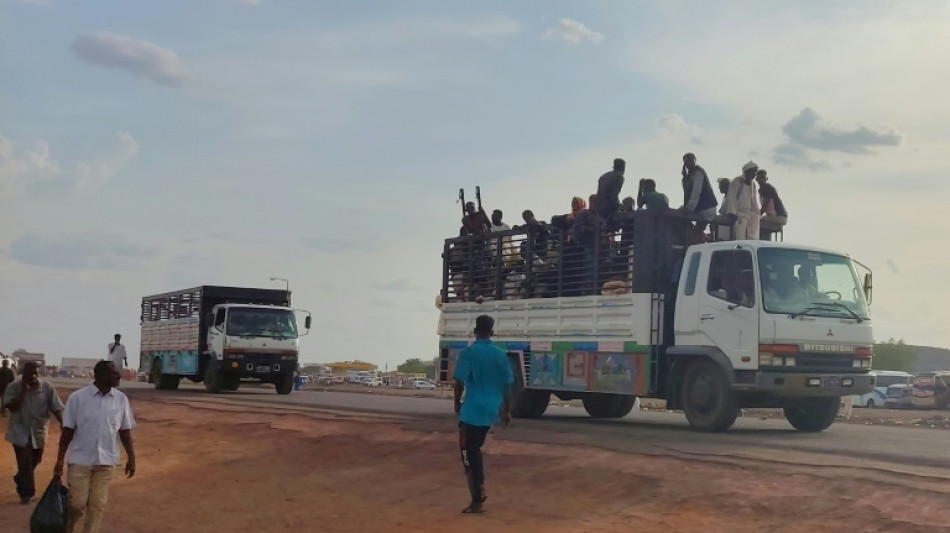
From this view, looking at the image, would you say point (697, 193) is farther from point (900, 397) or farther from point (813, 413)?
point (900, 397)

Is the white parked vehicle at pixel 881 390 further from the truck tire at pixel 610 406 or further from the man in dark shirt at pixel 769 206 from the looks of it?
the man in dark shirt at pixel 769 206

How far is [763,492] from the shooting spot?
1068 centimetres

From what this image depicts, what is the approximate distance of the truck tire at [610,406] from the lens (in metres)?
20.9

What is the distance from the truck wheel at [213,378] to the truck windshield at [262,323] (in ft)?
3.95

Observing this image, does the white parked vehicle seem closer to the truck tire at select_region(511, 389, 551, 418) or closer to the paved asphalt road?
the paved asphalt road

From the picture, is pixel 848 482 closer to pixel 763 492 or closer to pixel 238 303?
pixel 763 492

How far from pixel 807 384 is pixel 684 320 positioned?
6.45 feet

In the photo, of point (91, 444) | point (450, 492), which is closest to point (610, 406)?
point (450, 492)

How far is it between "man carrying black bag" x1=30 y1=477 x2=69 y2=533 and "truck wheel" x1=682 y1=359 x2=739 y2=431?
943cm

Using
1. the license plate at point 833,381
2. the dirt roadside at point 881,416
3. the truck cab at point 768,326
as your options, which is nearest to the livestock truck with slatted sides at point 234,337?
the dirt roadside at point 881,416

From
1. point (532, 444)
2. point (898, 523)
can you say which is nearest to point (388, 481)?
point (532, 444)

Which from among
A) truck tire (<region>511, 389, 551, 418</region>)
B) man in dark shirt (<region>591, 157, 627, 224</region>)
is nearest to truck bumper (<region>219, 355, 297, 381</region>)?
truck tire (<region>511, 389, 551, 418</region>)

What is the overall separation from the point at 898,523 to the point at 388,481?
6.14 metres

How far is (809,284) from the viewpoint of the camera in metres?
16.2
